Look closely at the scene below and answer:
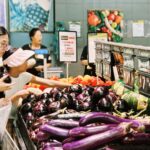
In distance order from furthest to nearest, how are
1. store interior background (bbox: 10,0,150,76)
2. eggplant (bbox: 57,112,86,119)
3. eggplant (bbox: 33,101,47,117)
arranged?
store interior background (bbox: 10,0,150,76) → eggplant (bbox: 33,101,47,117) → eggplant (bbox: 57,112,86,119)

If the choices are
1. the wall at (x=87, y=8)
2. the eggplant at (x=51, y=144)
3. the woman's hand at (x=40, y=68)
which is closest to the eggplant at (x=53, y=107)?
the eggplant at (x=51, y=144)

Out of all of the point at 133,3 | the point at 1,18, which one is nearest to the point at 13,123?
the point at 1,18

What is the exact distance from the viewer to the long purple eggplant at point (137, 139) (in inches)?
71.5

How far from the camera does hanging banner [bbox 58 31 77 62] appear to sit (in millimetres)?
4910

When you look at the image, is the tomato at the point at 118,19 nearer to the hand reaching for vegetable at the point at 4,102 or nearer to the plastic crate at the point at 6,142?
the hand reaching for vegetable at the point at 4,102

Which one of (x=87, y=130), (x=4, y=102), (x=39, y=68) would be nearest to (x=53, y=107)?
(x=4, y=102)

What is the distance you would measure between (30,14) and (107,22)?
1629mm

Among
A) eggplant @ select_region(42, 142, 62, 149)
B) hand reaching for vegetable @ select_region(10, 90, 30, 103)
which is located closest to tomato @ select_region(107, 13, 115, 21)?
hand reaching for vegetable @ select_region(10, 90, 30, 103)

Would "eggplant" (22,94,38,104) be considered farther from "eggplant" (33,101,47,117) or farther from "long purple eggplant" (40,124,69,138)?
"long purple eggplant" (40,124,69,138)

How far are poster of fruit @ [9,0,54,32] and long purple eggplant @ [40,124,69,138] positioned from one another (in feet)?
19.0

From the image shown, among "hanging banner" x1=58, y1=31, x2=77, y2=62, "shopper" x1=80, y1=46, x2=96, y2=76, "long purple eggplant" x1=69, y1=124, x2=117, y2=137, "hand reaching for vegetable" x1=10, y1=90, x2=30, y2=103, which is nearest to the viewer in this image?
"long purple eggplant" x1=69, y1=124, x2=117, y2=137

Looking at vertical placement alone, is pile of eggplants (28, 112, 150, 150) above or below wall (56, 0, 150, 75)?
below

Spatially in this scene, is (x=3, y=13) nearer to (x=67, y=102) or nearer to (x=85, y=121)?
(x=67, y=102)

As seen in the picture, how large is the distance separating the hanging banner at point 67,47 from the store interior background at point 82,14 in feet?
9.23
